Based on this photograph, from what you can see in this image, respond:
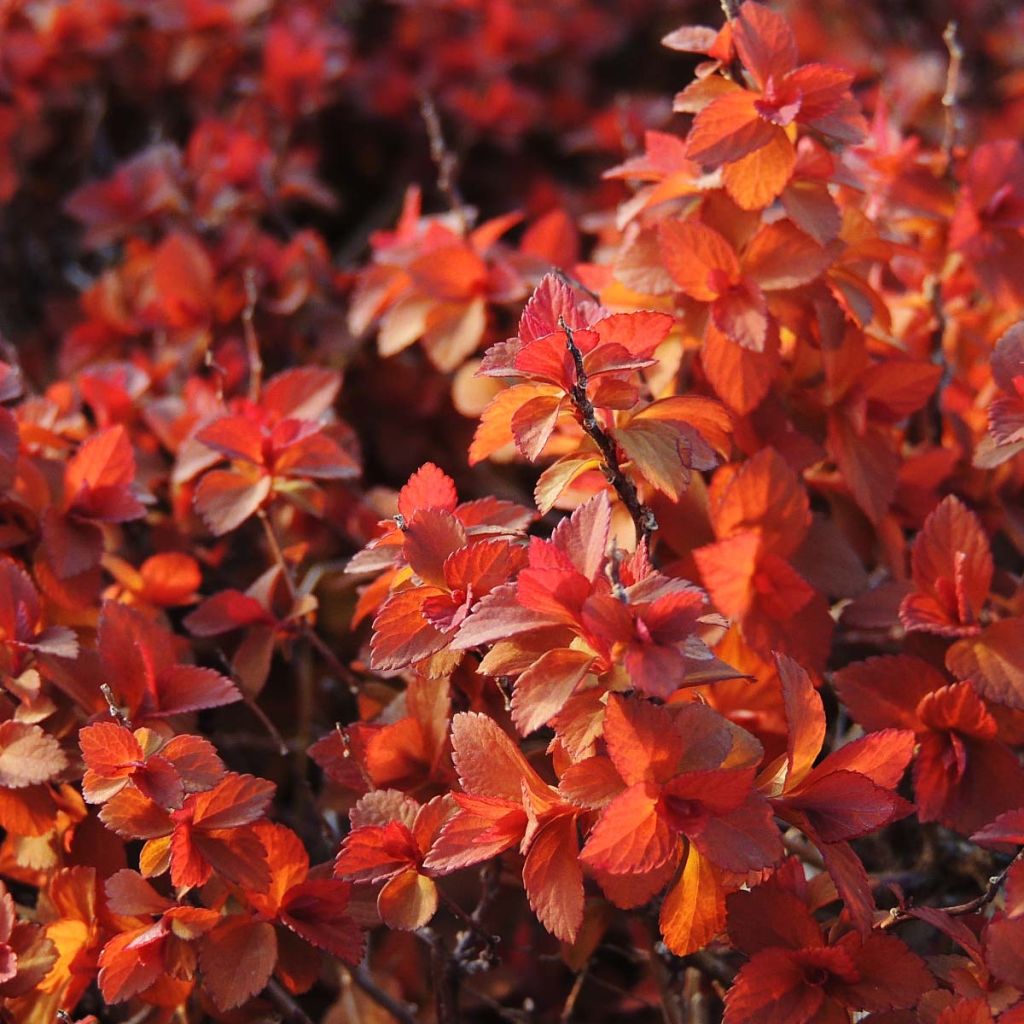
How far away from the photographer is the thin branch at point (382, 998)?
1.02m

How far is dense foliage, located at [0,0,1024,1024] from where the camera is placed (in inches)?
30.5

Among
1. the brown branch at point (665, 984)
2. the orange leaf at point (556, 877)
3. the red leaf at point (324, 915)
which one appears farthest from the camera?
the brown branch at point (665, 984)

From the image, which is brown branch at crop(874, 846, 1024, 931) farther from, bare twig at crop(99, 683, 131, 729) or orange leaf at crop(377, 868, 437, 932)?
bare twig at crop(99, 683, 131, 729)

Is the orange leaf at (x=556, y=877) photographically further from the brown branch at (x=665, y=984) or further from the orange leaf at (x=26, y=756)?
the orange leaf at (x=26, y=756)

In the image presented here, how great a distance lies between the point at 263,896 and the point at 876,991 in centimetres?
43

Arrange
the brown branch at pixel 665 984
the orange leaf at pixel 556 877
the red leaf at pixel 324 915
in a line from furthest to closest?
1. the brown branch at pixel 665 984
2. the red leaf at pixel 324 915
3. the orange leaf at pixel 556 877

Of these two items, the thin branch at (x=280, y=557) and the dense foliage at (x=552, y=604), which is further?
the thin branch at (x=280, y=557)

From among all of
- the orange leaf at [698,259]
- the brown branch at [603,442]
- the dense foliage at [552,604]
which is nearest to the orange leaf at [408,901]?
the dense foliage at [552,604]

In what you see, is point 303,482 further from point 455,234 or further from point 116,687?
point 455,234

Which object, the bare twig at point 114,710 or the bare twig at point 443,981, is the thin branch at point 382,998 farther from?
the bare twig at point 114,710

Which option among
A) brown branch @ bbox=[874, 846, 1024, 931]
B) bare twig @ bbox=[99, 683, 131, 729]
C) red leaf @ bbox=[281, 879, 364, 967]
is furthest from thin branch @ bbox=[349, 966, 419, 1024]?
brown branch @ bbox=[874, 846, 1024, 931]

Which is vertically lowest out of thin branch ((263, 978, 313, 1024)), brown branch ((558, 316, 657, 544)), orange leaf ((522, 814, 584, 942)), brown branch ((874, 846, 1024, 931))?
thin branch ((263, 978, 313, 1024))

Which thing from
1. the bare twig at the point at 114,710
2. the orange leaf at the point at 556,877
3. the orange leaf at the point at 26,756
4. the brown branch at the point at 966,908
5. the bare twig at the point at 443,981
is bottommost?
the bare twig at the point at 443,981

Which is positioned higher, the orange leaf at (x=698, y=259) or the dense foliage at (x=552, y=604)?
the orange leaf at (x=698, y=259)
